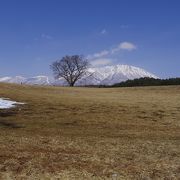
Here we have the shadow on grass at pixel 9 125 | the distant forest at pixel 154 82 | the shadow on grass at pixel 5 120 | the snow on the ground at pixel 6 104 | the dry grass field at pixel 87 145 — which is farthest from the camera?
the distant forest at pixel 154 82

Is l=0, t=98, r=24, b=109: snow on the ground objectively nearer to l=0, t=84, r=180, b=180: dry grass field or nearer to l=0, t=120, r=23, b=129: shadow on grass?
l=0, t=84, r=180, b=180: dry grass field

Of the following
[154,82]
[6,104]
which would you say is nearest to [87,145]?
[6,104]

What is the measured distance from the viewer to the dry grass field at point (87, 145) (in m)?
11.2

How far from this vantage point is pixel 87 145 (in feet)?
46.4

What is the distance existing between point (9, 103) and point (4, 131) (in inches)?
391

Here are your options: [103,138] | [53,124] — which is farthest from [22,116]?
[103,138]

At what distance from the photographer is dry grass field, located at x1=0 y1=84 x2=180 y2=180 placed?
11188 mm

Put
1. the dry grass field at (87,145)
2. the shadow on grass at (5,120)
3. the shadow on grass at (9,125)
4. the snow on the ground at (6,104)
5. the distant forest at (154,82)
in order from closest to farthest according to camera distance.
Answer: the dry grass field at (87,145) < the shadow on grass at (9,125) < the shadow on grass at (5,120) < the snow on the ground at (6,104) < the distant forest at (154,82)

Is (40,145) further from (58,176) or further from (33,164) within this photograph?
(58,176)

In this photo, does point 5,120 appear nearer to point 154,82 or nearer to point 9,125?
point 9,125

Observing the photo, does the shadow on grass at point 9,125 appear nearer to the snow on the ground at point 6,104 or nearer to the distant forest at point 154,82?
the snow on the ground at point 6,104

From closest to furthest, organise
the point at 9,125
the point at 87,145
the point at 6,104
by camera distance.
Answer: the point at 87,145 < the point at 9,125 < the point at 6,104

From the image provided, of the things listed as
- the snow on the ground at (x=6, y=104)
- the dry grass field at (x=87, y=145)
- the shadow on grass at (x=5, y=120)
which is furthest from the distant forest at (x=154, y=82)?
the shadow on grass at (x=5, y=120)

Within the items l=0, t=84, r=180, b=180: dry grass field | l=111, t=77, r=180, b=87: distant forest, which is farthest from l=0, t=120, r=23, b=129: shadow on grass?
l=111, t=77, r=180, b=87: distant forest
